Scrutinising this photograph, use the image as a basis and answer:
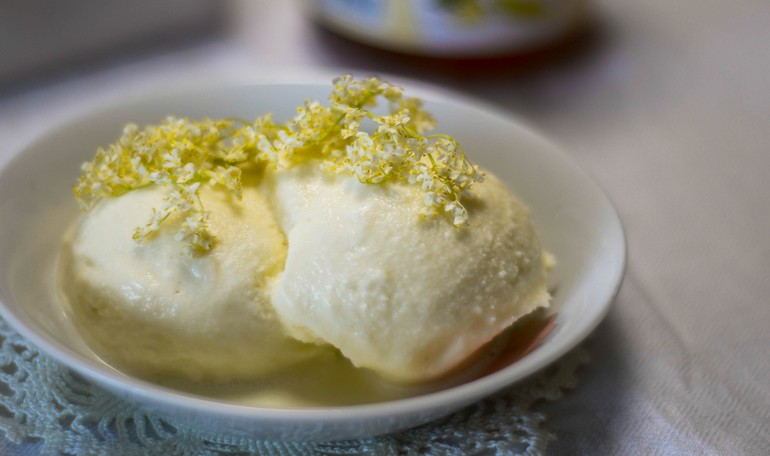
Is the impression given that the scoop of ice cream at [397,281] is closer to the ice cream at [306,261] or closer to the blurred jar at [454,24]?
the ice cream at [306,261]

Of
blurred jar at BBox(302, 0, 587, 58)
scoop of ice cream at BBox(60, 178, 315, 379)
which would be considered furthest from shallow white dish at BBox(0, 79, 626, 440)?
blurred jar at BBox(302, 0, 587, 58)

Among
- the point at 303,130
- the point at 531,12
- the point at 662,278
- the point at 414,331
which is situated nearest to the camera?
the point at 414,331

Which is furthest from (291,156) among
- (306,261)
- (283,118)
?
(283,118)

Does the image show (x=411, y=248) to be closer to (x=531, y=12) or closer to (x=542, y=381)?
(x=542, y=381)

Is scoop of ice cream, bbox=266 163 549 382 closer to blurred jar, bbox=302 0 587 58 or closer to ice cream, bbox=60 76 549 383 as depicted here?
ice cream, bbox=60 76 549 383

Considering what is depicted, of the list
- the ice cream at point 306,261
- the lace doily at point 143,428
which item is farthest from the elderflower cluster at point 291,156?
the lace doily at point 143,428

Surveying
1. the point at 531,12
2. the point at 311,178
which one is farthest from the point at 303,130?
the point at 531,12
